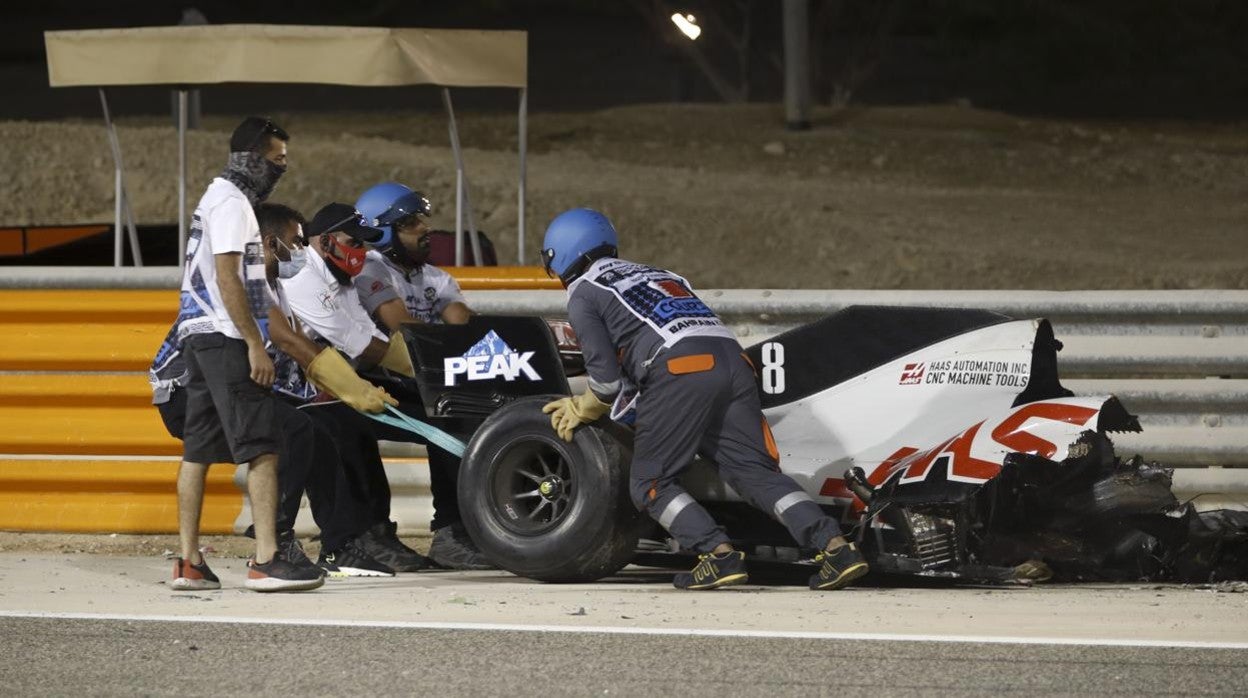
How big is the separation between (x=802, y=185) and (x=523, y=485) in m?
17.0

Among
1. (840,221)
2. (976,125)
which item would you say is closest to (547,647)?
(840,221)

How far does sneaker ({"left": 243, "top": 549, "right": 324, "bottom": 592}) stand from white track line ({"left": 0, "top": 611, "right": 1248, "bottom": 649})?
0.47 metres

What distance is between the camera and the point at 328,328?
8.21 meters

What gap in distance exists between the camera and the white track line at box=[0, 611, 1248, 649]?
627cm

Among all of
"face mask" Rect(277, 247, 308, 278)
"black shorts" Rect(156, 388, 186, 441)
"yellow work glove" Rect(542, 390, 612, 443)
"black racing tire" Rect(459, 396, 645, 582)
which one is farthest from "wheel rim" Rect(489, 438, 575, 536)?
"face mask" Rect(277, 247, 308, 278)

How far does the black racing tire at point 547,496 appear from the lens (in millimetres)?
7441

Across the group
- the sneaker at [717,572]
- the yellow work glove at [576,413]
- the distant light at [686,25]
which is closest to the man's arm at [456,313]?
the yellow work glove at [576,413]

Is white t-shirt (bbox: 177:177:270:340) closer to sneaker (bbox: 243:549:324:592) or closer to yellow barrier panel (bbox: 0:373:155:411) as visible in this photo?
sneaker (bbox: 243:549:324:592)

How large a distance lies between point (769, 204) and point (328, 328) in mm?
14825

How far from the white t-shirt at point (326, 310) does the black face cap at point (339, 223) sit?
0.32 feet

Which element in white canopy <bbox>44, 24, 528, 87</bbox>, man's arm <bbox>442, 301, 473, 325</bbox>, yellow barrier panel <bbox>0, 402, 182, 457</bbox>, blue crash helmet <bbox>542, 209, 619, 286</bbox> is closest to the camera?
blue crash helmet <bbox>542, 209, 619, 286</bbox>

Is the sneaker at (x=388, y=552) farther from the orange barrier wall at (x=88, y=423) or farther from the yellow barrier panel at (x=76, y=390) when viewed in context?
the yellow barrier panel at (x=76, y=390)

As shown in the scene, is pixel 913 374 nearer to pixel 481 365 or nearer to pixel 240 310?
pixel 481 365

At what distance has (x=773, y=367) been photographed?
7918 mm
